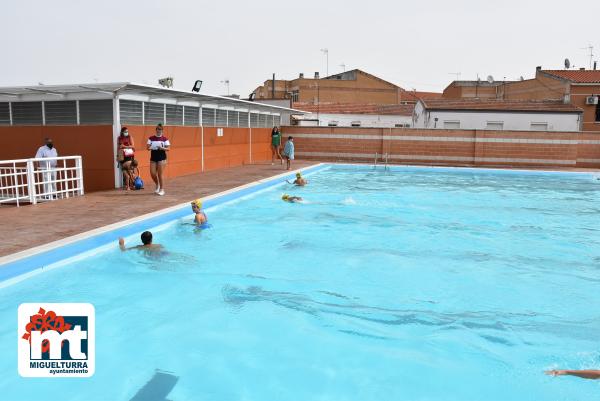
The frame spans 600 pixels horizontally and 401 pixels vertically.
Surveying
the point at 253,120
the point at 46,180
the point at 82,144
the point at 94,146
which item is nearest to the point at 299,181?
the point at 94,146

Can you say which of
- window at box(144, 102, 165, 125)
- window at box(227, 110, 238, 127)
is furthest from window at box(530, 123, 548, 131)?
window at box(144, 102, 165, 125)

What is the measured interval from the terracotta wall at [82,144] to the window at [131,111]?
0.77 m

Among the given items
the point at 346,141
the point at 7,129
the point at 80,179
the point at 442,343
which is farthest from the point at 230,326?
the point at 346,141

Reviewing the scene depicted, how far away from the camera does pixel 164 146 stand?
12281 mm

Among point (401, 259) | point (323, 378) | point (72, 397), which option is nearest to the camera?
point (72, 397)

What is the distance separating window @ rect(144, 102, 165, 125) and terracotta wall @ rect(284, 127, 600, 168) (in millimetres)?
12692

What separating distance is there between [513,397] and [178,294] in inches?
178

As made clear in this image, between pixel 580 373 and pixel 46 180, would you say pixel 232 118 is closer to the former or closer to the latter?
pixel 46 180

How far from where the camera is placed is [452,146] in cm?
2670

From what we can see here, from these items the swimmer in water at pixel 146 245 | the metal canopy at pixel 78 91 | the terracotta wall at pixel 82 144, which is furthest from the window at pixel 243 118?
the swimmer in water at pixel 146 245

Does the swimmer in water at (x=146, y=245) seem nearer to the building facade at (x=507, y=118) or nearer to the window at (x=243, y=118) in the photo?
the window at (x=243, y=118)

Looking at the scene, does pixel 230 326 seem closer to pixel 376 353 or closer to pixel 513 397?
pixel 376 353

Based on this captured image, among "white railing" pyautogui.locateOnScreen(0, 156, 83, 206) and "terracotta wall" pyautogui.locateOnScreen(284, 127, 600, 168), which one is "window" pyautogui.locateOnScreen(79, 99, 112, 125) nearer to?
"white railing" pyautogui.locateOnScreen(0, 156, 83, 206)

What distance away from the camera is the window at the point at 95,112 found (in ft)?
43.8
